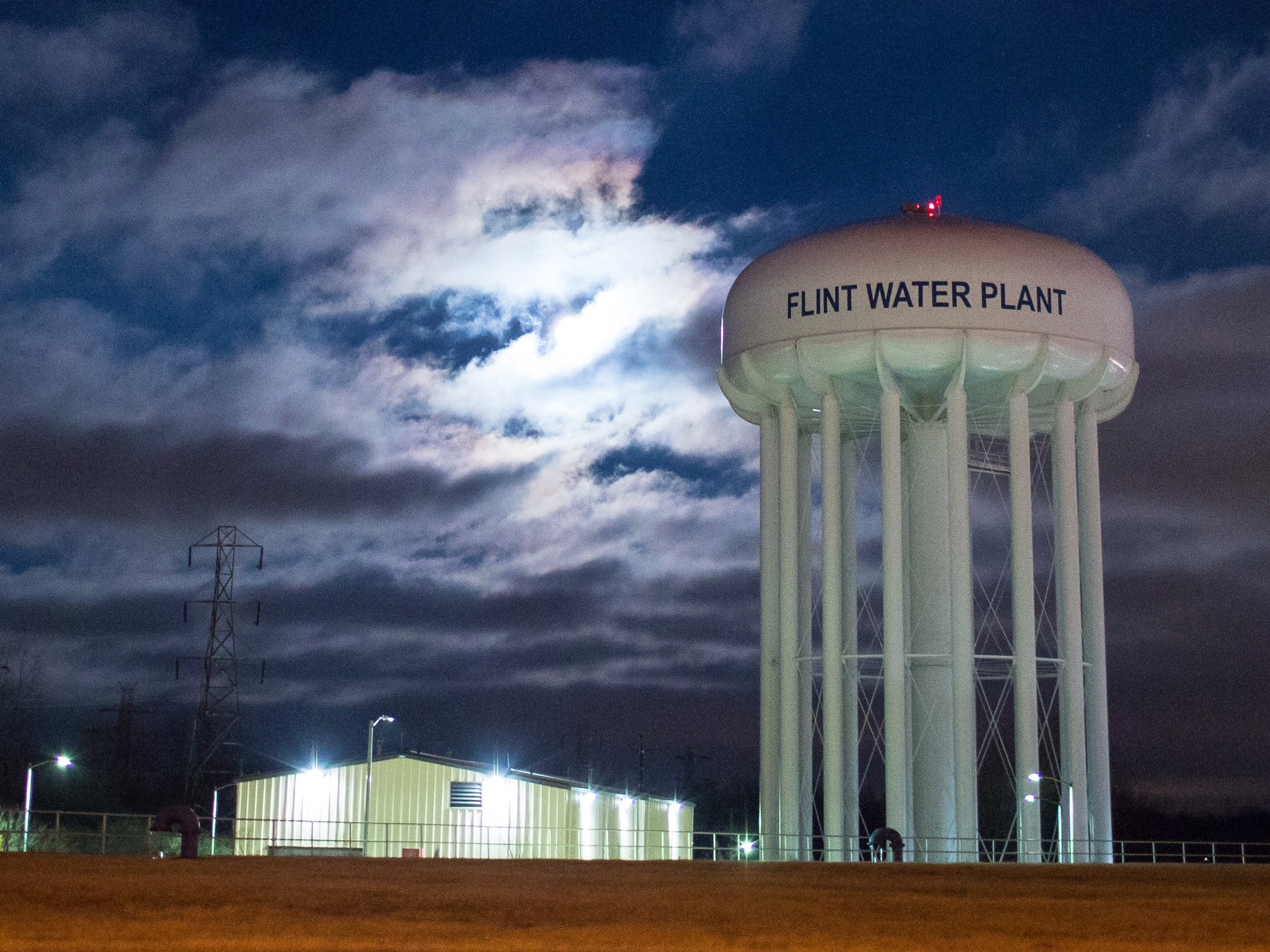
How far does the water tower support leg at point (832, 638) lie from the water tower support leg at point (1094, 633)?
525cm

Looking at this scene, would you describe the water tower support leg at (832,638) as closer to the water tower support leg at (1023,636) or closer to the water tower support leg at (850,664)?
the water tower support leg at (850,664)

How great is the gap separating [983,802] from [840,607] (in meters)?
54.5

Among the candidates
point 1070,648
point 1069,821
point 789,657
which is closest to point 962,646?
point 1070,648

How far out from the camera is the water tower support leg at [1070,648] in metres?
32.8

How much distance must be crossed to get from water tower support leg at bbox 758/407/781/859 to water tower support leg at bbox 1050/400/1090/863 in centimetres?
592

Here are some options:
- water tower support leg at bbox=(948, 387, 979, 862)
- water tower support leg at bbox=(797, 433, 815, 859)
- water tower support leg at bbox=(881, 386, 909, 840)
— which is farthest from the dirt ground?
water tower support leg at bbox=(797, 433, 815, 859)

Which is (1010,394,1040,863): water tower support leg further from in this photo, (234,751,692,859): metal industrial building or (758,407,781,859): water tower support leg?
(234,751,692,859): metal industrial building

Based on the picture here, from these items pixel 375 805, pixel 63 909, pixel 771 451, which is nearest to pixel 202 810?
pixel 375 805

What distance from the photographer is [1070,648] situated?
32906 mm

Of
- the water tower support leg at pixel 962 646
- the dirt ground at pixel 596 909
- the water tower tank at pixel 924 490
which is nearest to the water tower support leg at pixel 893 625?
the water tower tank at pixel 924 490

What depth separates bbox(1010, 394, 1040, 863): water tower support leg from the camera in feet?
104

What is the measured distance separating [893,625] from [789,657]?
8.83ft

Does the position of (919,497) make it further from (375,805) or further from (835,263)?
(375,805)

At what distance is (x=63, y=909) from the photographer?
13047 millimetres
